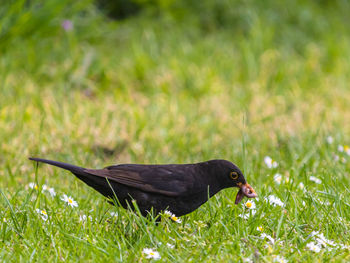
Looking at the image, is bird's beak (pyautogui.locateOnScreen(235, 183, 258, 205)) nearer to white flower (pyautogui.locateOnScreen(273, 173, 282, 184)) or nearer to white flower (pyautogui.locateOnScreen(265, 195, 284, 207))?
white flower (pyautogui.locateOnScreen(265, 195, 284, 207))

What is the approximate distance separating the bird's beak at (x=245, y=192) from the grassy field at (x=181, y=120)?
0.07m

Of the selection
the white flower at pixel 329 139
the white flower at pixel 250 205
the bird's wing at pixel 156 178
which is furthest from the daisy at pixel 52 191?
the white flower at pixel 329 139

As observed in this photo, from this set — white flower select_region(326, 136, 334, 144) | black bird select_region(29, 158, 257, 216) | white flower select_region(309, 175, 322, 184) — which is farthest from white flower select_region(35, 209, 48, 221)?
white flower select_region(326, 136, 334, 144)

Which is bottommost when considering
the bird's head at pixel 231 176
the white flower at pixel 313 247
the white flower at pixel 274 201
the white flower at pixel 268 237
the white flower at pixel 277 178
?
the white flower at pixel 277 178

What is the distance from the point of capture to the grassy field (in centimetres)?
304

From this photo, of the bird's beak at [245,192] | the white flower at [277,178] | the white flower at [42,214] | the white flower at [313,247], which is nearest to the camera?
the white flower at [313,247]

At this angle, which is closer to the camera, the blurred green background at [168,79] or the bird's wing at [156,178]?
the bird's wing at [156,178]

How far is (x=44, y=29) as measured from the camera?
623 cm

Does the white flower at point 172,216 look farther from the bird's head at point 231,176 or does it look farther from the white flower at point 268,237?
the white flower at point 268,237

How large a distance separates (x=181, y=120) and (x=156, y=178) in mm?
2503

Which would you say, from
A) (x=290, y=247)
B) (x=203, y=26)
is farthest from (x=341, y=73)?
(x=290, y=247)

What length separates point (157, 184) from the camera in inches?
130

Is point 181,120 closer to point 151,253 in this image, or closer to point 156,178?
point 156,178

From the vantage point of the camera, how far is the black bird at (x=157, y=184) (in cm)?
329
